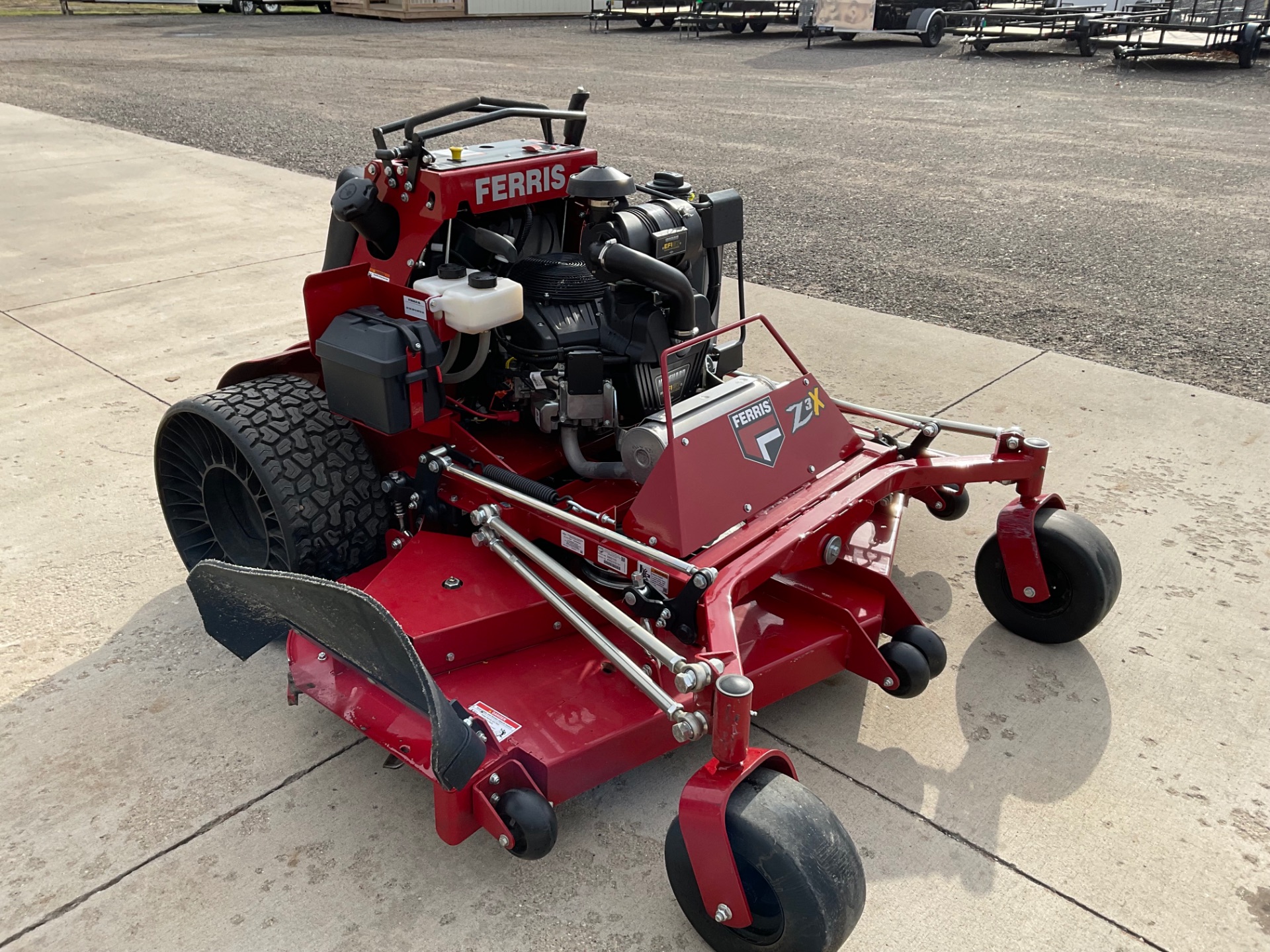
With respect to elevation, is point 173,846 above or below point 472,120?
below

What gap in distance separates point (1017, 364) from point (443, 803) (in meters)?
4.42

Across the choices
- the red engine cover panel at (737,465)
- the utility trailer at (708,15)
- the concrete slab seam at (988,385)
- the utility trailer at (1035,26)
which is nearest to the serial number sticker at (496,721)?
the red engine cover panel at (737,465)

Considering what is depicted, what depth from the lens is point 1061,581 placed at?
3.38 m

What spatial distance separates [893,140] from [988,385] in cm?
768

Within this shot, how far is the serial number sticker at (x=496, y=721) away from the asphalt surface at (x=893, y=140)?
14.9ft

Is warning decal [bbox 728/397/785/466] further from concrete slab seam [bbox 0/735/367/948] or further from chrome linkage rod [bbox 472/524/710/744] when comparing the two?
concrete slab seam [bbox 0/735/367/948]

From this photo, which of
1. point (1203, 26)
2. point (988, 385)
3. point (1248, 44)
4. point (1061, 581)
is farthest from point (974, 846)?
point (1203, 26)

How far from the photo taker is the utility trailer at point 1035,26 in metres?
20.6

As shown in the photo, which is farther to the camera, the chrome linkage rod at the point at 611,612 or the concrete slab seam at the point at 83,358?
the concrete slab seam at the point at 83,358

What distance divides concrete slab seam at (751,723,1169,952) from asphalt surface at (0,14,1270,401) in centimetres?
385

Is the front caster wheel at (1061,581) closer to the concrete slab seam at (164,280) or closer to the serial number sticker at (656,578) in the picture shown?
the serial number sticker at (656,578)

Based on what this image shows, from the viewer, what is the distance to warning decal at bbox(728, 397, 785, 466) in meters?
3.12

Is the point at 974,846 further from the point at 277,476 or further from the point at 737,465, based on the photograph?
the point at 277,476

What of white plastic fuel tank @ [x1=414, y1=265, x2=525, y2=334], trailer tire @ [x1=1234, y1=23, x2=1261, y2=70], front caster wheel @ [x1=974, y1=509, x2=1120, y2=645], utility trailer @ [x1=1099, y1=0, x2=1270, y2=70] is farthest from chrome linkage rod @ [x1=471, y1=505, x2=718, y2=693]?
trailer tire @ [x1=1234, y1=23, x2=1261, y2=70]
